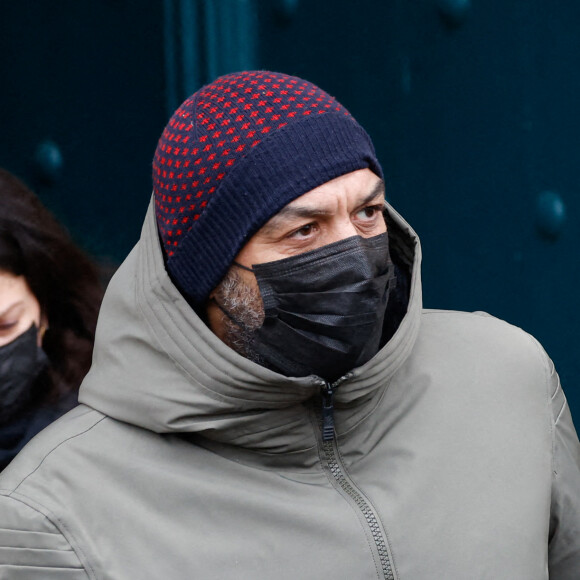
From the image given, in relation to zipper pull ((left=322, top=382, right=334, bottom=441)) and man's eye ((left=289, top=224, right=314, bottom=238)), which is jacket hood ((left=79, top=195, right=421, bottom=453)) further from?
man's eye ((left=289, top=224, right=314, bottom=238))

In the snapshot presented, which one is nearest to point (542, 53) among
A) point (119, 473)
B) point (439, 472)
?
point (439, 472)

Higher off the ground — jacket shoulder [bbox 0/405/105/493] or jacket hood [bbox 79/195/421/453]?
jacket hood [bbox 79/195/421/453]

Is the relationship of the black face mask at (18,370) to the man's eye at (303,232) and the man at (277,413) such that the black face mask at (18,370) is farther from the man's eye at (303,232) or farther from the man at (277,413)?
the man's eye at (303,232)

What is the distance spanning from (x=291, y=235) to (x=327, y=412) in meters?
0.34

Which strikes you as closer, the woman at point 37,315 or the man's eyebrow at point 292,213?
the man's eyebrow at point 292,213

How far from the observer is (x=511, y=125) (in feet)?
8.27

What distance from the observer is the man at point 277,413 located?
1.80 m

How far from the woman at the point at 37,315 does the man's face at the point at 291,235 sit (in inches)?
31.6

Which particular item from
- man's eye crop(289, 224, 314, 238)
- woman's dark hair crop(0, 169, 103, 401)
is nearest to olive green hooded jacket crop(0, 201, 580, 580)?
man's eye crop(289, 224, 314, 238)

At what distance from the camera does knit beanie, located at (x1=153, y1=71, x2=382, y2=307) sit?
1.92 meters

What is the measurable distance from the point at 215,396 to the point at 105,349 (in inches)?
10.8

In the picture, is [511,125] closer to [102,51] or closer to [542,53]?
[542,53]

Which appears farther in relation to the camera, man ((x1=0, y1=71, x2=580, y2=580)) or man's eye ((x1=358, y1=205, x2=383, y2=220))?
man's eye ((x1=358, y1=205, x2=383, y2=220))

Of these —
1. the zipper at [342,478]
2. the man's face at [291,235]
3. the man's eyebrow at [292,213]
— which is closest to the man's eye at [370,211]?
the man's face at [291,235]
